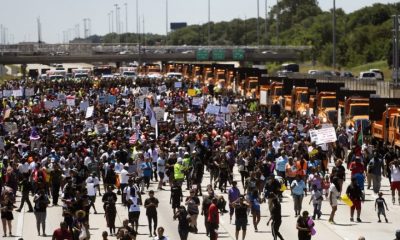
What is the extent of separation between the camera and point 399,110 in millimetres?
35750

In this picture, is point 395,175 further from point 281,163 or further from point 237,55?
point 237,55

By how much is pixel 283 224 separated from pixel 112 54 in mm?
111866

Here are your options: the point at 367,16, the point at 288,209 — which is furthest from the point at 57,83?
the point at 367,16

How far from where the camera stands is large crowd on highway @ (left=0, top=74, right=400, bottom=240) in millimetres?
23453

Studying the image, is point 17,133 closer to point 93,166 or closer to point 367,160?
point 93,166

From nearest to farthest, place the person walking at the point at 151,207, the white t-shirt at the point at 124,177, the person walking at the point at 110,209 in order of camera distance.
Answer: the person walking at the point at 151,207 → the person walking at the point at 110,209 → the white t-shirt at the point at 124,177

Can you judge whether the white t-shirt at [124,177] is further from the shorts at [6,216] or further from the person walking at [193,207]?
the person walking at [193,207]

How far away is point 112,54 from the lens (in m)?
136

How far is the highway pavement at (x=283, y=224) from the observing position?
2384 centimetres

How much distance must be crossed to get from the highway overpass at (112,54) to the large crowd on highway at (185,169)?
7660 cm

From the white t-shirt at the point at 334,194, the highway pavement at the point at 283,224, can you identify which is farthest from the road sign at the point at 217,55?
the white t-shirt at the point at 334,194

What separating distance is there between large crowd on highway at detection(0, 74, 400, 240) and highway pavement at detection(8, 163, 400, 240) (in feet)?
0.81

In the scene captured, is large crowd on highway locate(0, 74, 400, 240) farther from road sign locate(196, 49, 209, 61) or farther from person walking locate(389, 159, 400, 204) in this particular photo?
road sign locate(196, 49, 209, 61)

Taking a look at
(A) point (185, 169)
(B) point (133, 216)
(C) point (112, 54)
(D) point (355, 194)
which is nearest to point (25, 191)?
(B) point (133, 216)
